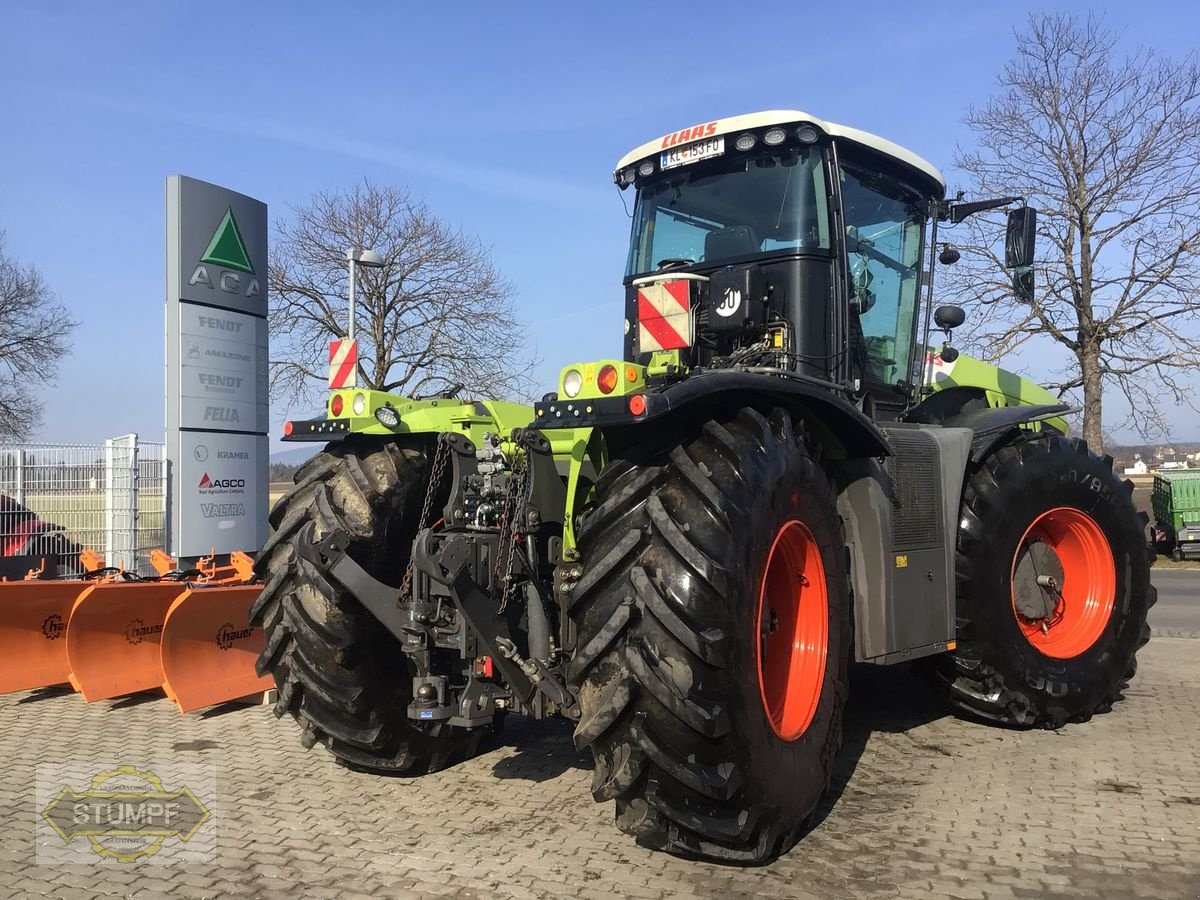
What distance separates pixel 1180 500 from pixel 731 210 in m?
16.9

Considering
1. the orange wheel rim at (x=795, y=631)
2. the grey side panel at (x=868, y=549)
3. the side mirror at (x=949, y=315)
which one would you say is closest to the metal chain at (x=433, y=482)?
the orange wheel rim at (x=795, y=631)

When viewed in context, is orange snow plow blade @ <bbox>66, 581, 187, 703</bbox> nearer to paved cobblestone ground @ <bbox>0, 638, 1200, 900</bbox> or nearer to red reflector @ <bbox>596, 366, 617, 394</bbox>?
paved cobblestone ground @ <bbox>0, 638, 1200, 900</bbox>

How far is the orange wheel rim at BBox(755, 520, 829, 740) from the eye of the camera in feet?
14.5

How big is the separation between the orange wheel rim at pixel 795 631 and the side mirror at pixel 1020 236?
9.00 ft

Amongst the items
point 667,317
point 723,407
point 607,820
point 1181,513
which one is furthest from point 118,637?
point 1181,513

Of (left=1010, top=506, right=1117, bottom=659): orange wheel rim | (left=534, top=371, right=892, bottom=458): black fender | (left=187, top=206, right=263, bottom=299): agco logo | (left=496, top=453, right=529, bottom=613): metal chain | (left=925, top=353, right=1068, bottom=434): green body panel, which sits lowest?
(left=1010, top=506, right=1117, bottom=659): orange wheel rim

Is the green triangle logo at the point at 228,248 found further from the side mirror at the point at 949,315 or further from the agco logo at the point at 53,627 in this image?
the side mirror at the point at 949,315

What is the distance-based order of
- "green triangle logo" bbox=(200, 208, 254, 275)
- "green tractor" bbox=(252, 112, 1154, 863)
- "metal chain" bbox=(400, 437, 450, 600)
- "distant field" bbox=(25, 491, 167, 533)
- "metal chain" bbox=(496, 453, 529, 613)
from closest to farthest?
"green tractor" bbox=(252, 112, 1154, 863) < "metal chain" bbox=(496, 453, 529, 613) < "metal chain" bbox=(400, 437, 450, 600) < "green triangle logo" bbox=(200, 208, 254, 275) < "distant field" bbox=(25, 491, 167, 533)

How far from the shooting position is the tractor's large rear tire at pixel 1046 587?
578cm

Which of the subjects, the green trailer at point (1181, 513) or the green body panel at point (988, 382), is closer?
the green body panel at point (988, 382)

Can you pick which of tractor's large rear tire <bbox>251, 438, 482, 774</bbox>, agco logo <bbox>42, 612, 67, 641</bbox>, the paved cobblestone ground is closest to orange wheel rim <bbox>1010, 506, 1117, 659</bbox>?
the paved cobblestone ground

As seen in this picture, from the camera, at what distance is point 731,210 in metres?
5.79

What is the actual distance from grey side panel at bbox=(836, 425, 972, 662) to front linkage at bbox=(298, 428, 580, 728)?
1.63 metres

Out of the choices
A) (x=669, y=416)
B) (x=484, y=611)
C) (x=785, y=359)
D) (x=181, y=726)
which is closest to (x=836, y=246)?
(x=785, y=359)
